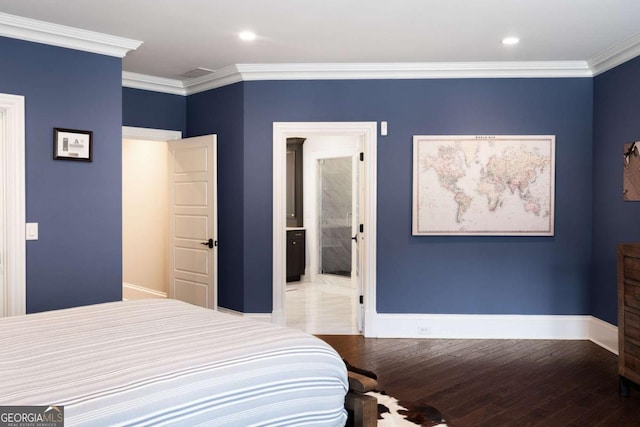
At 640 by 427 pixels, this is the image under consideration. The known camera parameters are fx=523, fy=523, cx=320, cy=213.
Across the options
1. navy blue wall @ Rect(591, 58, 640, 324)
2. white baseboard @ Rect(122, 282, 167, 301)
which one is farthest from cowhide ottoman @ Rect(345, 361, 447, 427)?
white baseboard @ Rect(122, 282, 167, 301)

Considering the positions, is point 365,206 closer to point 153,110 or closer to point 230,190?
point 230,190

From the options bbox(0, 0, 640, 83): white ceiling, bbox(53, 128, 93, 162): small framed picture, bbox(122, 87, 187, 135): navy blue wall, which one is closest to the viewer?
bbox(0, 0, 640, 83): white ceiling

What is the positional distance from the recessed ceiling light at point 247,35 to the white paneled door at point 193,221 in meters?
1.41

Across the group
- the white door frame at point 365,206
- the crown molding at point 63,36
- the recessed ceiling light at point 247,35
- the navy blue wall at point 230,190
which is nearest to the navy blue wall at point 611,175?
the white door frame at point 365,206

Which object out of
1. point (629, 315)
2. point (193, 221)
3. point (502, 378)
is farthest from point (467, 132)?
point (193, 221)

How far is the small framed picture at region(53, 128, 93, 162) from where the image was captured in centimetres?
403

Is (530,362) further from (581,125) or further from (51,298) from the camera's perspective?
(51,298)

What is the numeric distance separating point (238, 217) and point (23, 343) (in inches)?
→ 130

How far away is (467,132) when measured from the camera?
5.05 metres

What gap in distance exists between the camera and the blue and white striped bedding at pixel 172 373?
1535 mm

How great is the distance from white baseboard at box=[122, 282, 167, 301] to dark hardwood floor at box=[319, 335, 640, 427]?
2.55m

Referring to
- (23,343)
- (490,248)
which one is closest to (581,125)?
(490,248)

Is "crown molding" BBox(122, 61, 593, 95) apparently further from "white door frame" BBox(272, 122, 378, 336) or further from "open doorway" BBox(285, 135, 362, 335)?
"open doorway" BBox(285, 135, 362, 335)

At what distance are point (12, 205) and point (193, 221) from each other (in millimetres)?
2002
